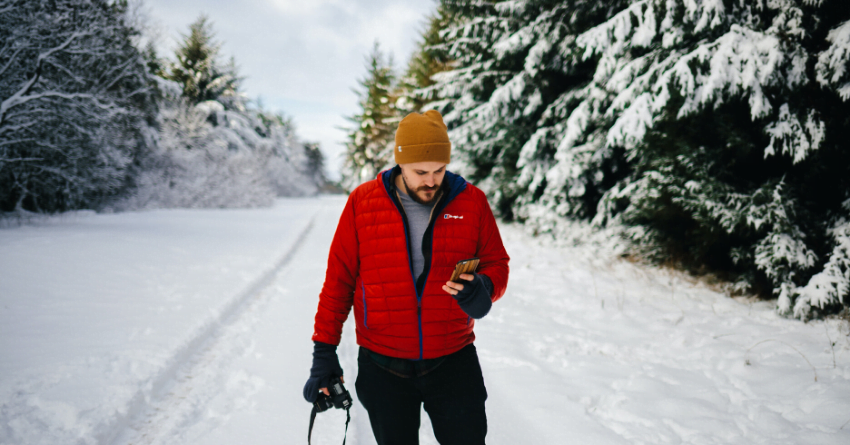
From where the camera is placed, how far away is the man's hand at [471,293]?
4.88 ft

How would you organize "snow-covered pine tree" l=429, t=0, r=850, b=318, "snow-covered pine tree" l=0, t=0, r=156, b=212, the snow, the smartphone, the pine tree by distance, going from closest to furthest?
the smartphone
the snow
"snow-covered pine tree" l=429, t=0, r=850, b=318
"snow-covered pine tree" l=0, t=0, r=156, b=212
the pine tree

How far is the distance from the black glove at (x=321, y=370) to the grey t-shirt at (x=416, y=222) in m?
0.53

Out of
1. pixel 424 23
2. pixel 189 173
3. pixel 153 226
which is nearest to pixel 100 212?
pixel 153 226

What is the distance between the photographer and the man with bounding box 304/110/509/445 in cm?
163

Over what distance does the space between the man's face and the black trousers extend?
74cm

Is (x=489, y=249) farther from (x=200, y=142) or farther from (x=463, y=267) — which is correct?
(x=200, y=142)

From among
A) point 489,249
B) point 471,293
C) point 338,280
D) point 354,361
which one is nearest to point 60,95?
point 354,361

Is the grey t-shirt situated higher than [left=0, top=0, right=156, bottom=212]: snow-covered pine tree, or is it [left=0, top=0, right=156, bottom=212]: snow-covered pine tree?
[left=0, top=0, right=156, bottom=212]: snow-covered pine tree

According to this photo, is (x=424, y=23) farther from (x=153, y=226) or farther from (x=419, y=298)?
(x=419, y=298)

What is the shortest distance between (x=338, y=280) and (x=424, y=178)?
2.03 ft

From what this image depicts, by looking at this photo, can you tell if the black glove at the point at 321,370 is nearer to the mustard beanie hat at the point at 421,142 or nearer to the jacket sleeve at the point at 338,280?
the jacket sleeve at the point at 338,280

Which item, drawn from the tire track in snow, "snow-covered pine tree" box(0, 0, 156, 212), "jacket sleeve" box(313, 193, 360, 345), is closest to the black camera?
"jacket sleeve" box(313, 193, 360, 345)

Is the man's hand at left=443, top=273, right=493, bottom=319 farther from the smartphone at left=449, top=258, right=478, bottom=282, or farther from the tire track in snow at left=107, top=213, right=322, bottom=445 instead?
the tire track in snow at left=107, top=213, right=322, bottom=445

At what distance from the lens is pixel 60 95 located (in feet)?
27.5
